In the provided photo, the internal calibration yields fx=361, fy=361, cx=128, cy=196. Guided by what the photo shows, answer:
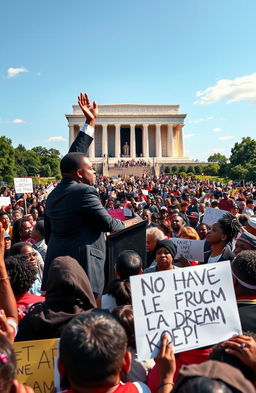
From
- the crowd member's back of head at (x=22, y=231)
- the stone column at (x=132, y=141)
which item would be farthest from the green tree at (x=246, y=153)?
the crowd member's back of head at (x=22, y=231)

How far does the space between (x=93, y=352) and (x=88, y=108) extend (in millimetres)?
3670

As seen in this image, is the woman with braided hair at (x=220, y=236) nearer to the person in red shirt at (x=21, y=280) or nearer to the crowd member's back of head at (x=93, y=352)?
the person in red shirt at (x=21, y=280)

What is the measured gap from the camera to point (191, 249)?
5.89 metres

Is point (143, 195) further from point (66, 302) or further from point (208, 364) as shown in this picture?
point (208, 364)

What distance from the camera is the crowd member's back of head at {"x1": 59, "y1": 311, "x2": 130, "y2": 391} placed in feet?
5.95

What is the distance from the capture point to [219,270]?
104 inches

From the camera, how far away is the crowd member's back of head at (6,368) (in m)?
1.74

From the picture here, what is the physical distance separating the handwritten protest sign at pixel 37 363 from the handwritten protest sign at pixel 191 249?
11.9 feet

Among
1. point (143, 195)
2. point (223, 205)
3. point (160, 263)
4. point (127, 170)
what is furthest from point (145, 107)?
point (160, 263)

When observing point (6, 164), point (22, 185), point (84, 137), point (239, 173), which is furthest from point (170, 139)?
point (84, 137)

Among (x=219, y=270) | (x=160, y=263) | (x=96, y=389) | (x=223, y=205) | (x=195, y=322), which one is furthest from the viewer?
(x=223, y=205)

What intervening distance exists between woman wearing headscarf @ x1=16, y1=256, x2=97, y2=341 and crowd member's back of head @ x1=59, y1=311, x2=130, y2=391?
2.91ft

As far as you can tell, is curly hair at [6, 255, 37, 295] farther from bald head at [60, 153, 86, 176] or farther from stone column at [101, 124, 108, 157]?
stone column at [101, 124, 108, 157]

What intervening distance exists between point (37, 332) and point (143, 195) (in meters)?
16.6
